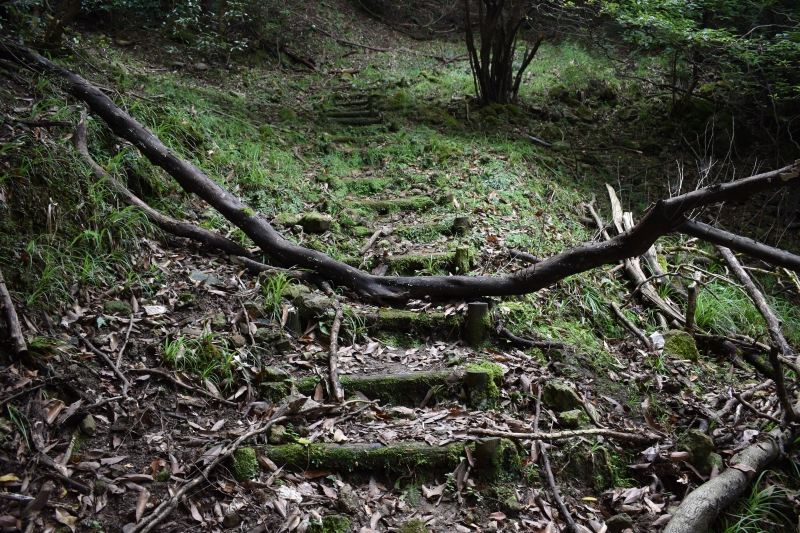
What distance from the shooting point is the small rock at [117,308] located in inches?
153

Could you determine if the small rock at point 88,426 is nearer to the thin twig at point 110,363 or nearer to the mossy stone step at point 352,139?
the thin twig at point 110,363

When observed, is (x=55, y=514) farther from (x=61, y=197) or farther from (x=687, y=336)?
(x=687, y=336)

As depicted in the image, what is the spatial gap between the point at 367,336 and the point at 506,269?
5.39 ft

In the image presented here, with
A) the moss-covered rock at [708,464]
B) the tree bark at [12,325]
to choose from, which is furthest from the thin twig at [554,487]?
the tree bark at [12,325]

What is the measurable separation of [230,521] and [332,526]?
52 cm

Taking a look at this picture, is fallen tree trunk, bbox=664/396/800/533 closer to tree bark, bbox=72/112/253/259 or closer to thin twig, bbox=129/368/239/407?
thin twig, bbox=129/368/239/407

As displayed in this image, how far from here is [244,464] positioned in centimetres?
314

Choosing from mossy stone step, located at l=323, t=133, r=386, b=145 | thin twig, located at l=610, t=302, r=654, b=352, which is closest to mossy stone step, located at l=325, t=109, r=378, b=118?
mossy stone step, located at l=323, t=133, r=386, b=145

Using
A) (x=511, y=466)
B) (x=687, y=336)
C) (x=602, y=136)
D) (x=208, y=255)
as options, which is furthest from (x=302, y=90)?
(x=511, y=466)

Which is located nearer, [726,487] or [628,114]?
[726,487]

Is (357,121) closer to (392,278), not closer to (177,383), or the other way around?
(392,278)

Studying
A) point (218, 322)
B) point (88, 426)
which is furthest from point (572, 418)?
point (88, 426)

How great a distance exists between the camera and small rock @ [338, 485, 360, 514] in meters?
3.05

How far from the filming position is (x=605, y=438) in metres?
3.72
